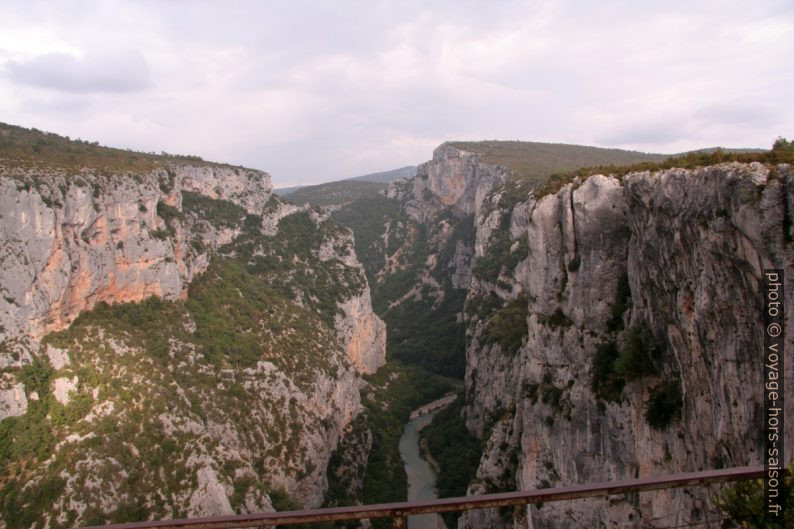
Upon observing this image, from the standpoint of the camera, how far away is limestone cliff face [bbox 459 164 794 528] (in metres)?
11.0

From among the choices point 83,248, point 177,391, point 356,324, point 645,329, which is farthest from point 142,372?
point 356,324

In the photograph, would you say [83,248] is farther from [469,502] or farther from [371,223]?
[371,223]

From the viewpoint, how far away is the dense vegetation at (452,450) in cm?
5019

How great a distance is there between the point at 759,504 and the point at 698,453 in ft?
29.5

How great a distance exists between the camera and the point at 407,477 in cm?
5766

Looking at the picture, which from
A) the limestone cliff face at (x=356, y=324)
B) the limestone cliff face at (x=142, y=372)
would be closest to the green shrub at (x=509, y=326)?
the limestone cliff face at (x=142, y=372)

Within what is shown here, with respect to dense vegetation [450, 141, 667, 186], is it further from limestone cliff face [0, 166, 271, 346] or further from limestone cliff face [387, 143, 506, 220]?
limestone cliff face [0, 166, 271, 346]

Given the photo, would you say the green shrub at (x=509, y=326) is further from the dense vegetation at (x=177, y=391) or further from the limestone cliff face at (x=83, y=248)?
the limestone cliff face at (x=83, y=248)

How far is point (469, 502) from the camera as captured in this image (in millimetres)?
4566

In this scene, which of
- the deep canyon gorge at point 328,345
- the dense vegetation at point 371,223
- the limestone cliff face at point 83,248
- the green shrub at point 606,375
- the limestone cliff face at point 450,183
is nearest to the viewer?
the deep canyon gorge at point 328,345

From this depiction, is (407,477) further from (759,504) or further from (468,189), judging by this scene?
(468,189)

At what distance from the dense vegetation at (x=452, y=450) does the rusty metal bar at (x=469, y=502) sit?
4347 centimetres

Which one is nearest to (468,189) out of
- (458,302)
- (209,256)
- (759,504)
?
(458,302)

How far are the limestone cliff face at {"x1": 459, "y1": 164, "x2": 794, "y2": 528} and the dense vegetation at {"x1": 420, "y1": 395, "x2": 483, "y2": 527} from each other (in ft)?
62.0
